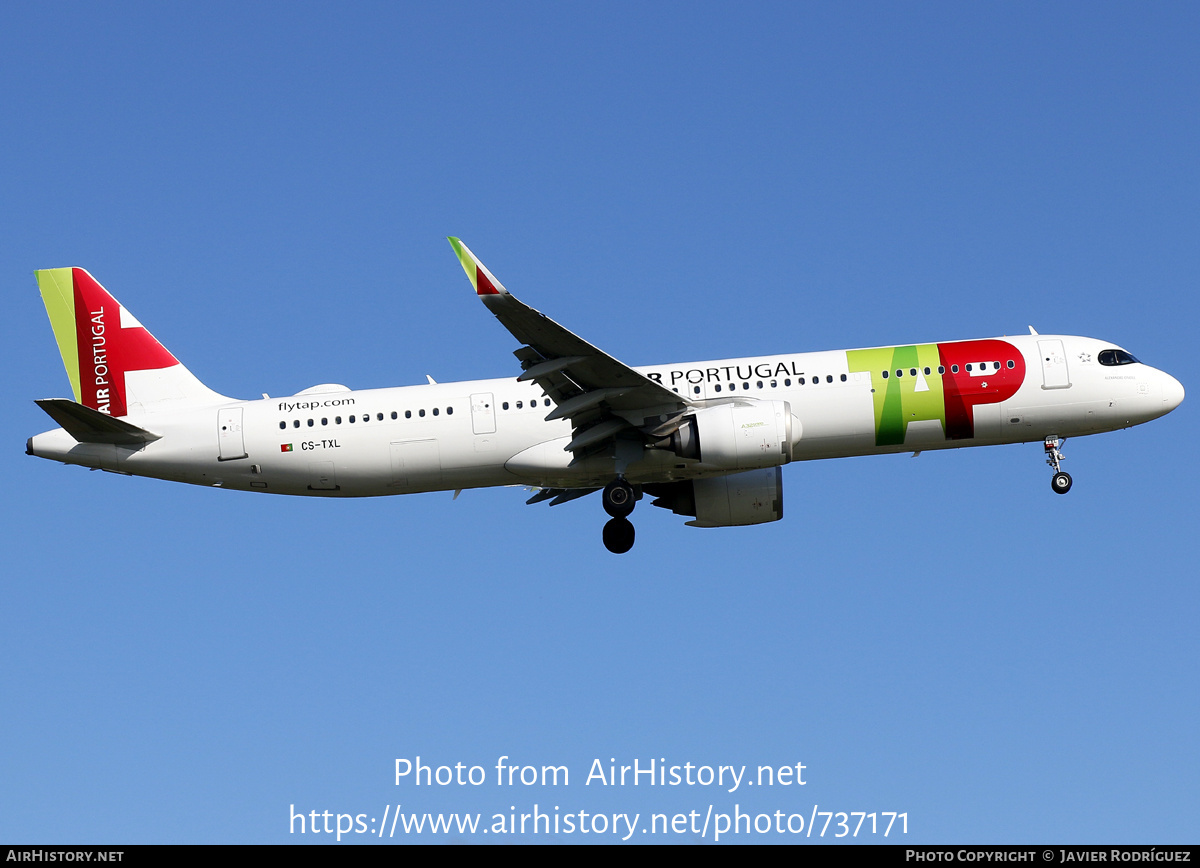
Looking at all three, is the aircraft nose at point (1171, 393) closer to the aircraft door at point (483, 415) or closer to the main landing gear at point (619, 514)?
the main landing gear at point (619, 514)

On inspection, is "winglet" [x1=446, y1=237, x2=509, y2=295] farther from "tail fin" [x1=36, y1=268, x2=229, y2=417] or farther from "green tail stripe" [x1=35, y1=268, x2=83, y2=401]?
"green tail stripe" [x1=35, y1=268, x2=83, y2=401]

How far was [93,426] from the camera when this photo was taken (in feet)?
110

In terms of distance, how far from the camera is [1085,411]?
34.7m

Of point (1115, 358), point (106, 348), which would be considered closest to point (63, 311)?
point (106, 348)

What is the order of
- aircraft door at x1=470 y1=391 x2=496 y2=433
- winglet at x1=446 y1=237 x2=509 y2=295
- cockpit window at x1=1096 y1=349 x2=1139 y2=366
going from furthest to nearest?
1. cockpit window at x1=1096 y1=349 x2=1139 y2=366
2. aircraft door at x1=470 y1=391 x2=496 y2=433
3. winglet at x1=446 y1=237 x2=509 y2=295

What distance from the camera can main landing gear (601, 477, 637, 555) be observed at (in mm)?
34188

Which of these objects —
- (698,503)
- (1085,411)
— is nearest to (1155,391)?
(1085,411)

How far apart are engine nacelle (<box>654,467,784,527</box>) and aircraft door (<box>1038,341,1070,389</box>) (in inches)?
298

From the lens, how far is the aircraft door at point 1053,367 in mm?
34438

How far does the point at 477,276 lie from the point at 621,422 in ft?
21.0

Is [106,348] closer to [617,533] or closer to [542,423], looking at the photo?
[542,423]

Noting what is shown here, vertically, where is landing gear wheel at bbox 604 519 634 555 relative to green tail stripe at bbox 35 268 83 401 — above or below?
below

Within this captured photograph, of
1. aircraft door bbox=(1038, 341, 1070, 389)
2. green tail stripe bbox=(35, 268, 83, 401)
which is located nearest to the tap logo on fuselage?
aircraft door bbox=(1038, 341, 1070, 389)
